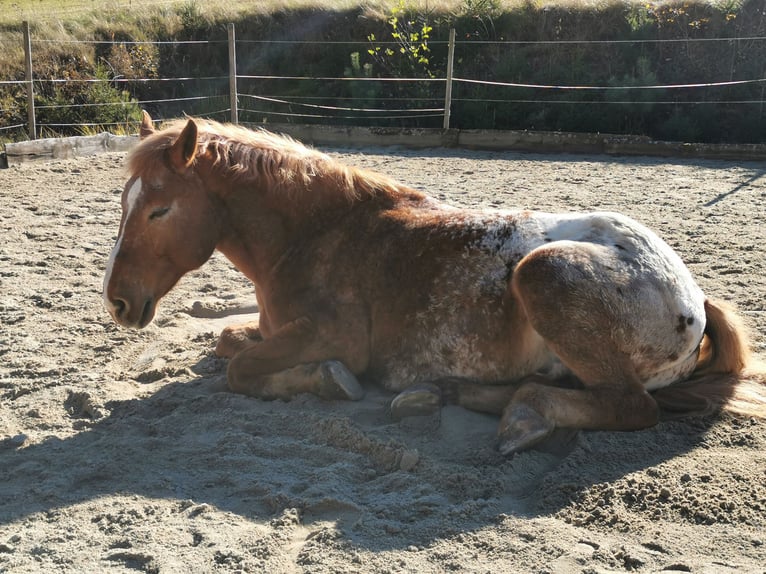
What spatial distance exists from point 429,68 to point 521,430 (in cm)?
1637

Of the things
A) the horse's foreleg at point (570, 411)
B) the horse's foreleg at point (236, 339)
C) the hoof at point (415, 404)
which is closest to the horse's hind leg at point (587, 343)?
the horse's foreleg at point (570, 411)

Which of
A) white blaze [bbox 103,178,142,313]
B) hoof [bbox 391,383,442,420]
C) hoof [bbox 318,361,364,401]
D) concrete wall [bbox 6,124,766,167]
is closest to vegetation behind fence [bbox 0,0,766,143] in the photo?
concrete wall [bbox 6,124,766,167]

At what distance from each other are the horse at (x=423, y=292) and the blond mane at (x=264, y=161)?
0.01m

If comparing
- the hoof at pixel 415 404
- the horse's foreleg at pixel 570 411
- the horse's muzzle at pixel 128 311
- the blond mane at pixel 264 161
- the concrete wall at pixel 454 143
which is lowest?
the hoof at pixel 415 404

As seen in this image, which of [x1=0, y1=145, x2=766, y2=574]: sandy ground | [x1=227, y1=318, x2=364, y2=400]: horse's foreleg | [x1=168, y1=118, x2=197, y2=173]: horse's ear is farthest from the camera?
[x1=227, y1=318, x2=364, y2=400]: horse's foreleg

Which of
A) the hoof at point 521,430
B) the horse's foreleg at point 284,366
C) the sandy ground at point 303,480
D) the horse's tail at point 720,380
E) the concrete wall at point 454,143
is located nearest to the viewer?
the sandy ground at point 303,480

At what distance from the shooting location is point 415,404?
12.4 feet

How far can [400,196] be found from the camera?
4562 mm

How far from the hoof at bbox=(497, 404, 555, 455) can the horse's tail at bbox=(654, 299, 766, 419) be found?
729 mm

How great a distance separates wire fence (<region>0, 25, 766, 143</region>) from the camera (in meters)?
15.3

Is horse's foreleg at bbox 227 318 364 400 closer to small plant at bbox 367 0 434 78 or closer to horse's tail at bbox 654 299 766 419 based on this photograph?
horse's tail at bbox 654 299 766 419

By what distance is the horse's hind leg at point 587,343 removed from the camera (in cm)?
354

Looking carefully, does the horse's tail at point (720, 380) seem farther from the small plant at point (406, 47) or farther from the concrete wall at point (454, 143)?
the small plant at point (406, 47)

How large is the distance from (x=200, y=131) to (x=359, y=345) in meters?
1.52
